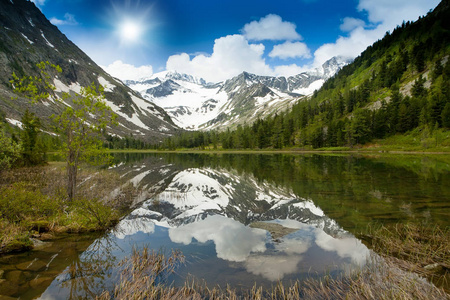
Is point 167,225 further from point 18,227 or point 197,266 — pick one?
point 18,227

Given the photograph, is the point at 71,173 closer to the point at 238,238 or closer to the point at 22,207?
the point at 22,207

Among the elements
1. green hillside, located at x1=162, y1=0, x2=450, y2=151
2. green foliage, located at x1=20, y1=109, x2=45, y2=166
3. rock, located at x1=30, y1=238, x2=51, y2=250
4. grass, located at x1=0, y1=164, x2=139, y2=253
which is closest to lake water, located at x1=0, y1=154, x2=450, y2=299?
rock, located at x1=30, y1=238, x2=51, y2=250

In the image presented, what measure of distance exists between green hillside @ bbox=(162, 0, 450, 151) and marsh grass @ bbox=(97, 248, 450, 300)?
109 meters

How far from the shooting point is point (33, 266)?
9883mm

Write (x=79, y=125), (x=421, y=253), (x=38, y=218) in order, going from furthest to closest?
(x=79, y=125) → (x=38, y=218) → (x=421, y=253)

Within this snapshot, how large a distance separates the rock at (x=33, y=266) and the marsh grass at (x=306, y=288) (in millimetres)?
3844

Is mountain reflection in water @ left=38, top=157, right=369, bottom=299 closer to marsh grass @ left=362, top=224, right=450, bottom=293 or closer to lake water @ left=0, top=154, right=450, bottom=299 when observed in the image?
lake water @ left=0, top=154, right=450, bottom=299

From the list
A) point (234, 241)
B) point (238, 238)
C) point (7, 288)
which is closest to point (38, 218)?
point (7, 288)

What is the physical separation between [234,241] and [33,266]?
9953 millimetres

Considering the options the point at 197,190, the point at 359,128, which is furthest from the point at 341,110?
the point at 197,190

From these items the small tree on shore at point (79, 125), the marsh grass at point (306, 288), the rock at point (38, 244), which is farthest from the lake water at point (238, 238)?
the small tree on shore at point (79, 125)

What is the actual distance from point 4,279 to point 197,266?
7.57 metres

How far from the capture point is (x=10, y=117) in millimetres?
188125

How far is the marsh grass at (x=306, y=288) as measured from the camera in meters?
7.08
